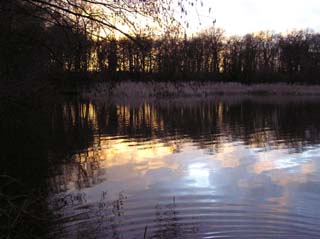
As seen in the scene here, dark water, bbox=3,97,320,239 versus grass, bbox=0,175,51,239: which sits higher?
grass, bbox=0,175,51,239

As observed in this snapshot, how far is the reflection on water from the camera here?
6.39m

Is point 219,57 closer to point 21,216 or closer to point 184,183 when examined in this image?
point 184,183

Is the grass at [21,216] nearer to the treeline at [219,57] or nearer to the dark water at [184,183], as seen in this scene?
the dark water at [184,183]

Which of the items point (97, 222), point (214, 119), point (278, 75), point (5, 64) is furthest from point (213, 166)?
point (278, 75)

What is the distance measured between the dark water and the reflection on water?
0.05ft

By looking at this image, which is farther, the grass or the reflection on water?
the reflection on water

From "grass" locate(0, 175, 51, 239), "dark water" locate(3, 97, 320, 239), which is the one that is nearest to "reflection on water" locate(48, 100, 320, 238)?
"dark water" locate(3, 97, 320, 239)

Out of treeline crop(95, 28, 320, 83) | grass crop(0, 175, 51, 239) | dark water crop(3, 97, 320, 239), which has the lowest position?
dark water crop(3, 97, 320, 239)

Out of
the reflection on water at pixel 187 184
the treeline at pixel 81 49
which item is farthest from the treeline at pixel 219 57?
the reflection on water at pixel 187 184

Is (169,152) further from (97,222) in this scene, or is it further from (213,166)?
(97,222)

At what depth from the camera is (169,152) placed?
509 inches

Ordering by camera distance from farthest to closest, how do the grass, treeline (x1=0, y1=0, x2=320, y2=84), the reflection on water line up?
the reflection on water, treeline (x1=0, y1=0, x2=320, y2=84), the grass

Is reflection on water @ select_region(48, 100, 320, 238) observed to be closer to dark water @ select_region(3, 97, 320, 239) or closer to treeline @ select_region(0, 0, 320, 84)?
dark water @ select_region(3, 97, 320, 239)

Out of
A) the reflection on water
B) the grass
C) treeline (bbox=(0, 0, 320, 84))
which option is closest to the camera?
the grass
